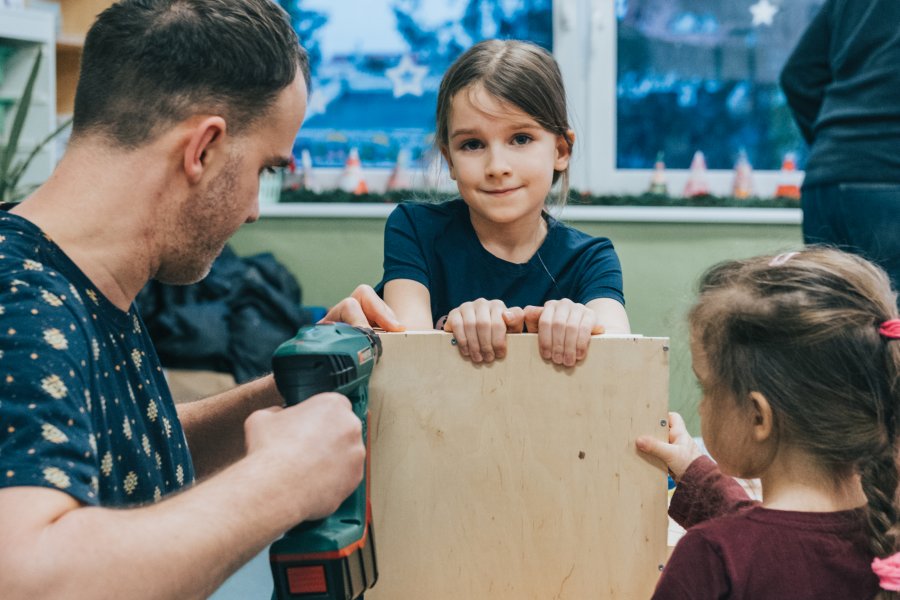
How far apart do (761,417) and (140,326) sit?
75 centimetres

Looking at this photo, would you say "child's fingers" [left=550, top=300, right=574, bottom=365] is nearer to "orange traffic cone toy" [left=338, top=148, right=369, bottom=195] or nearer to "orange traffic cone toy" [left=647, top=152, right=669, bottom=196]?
"orange traffic cone toy" [left=647, top=152, right=669, bottom=196]

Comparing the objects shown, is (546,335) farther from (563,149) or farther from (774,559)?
(563,149)

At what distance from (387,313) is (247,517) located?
0.49 metres

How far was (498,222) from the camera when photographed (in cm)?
161

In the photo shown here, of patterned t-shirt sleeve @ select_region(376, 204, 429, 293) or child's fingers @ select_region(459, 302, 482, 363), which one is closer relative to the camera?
child's fingers @ select_region(459, 302, 482, 363)

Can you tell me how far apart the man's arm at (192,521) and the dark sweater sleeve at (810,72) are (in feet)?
6.05

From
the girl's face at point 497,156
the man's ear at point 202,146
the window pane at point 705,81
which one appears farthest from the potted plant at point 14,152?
the window pane at point 705,81

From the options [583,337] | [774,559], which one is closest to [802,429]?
[774,559]

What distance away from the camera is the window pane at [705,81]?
355 centimetres

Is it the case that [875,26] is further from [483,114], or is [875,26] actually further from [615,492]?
[615,492]

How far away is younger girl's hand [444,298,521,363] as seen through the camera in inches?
43.9

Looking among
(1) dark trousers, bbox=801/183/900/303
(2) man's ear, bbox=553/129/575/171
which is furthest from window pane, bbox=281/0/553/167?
(2) man's ear, bbox=553/129/575/171

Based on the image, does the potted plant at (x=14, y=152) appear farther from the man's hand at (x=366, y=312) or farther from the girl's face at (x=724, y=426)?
the girl's face at (x=724, y=426)

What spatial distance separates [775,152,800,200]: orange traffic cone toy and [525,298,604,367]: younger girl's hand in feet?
8.62
